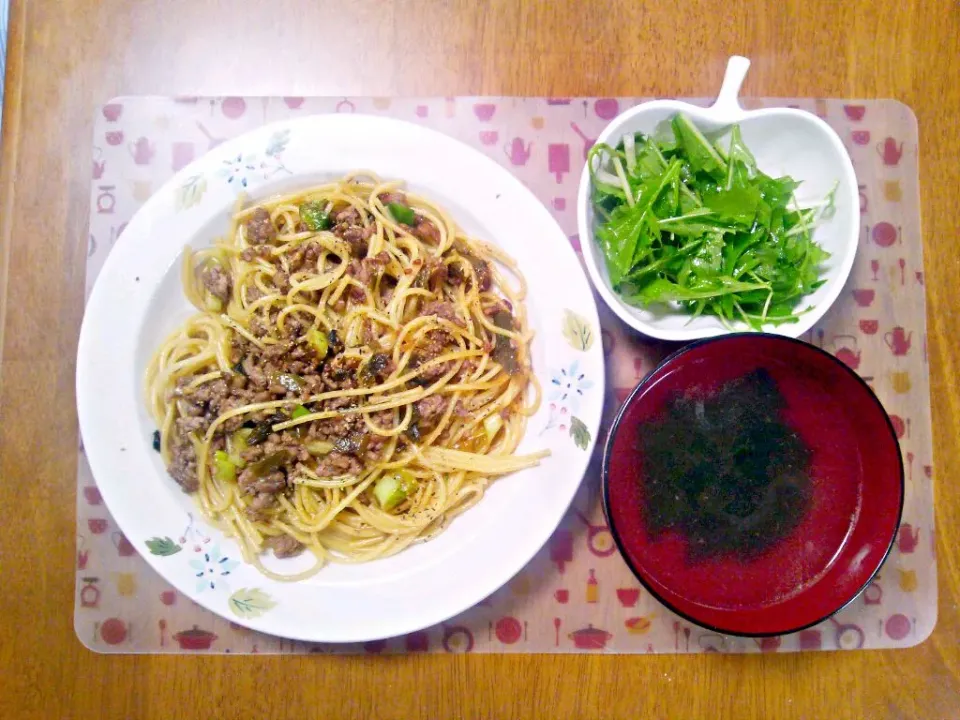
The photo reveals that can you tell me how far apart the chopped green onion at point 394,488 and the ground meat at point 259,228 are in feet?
2.89

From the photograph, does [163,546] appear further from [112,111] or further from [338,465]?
[112,111]

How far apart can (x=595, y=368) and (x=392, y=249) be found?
77 cm

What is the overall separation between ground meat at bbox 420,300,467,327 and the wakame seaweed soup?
0.68m

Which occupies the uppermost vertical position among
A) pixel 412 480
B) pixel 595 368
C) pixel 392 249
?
pixel 392 249

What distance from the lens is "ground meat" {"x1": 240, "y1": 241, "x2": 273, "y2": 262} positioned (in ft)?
7.18

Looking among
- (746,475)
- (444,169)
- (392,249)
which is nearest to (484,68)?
(444,169)

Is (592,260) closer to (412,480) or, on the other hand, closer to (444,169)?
(444,169)

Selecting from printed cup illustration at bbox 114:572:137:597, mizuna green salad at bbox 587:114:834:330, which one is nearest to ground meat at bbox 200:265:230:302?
printed cup illustration at bbox 114:572:137:597

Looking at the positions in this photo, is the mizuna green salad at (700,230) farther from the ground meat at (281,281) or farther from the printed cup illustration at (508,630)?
the printed cup illustration at (508,630)

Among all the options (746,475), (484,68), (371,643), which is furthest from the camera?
(484,68)

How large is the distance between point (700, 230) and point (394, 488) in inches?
49.3

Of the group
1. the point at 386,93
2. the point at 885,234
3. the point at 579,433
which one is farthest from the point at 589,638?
the point at 386,93

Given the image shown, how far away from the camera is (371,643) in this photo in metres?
2.28

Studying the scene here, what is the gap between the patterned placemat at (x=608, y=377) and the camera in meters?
2.28
